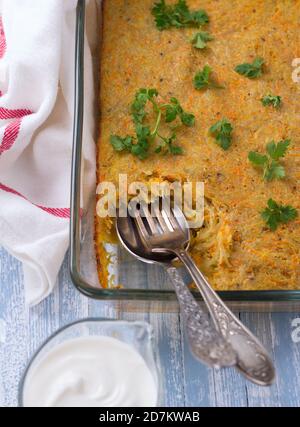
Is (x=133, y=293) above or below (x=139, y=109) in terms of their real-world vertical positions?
below

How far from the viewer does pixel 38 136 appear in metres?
2.92

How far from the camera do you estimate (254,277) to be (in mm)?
2594

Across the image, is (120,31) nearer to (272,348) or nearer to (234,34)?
(234,34)

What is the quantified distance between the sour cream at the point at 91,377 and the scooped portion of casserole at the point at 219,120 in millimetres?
292

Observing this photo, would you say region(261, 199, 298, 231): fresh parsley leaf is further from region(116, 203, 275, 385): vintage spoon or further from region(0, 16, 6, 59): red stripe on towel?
region(0, 16, 6, 59): red stripe on towel

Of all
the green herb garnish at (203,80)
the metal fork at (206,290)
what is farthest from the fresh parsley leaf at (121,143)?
the green herb garnish at (203,80)

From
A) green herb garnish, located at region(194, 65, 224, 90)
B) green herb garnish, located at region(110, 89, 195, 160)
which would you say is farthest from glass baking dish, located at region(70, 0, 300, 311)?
green herb garnish, located at region(194, 65, 224, 90)

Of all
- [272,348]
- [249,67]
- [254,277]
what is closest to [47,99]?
[249,67]

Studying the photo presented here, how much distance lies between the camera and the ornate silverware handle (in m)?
2.32

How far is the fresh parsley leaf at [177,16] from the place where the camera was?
3.03m

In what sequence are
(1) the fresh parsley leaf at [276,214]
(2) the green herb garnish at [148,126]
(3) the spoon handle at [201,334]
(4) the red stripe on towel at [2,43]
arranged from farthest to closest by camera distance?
1. (4) the red stripe on towel at [2,43]
2. (2) the green herb garnish at [148,126]
3. (1) the fresh parsley leaf at [276,214]
4. (3) the spoon handle at [201,334]

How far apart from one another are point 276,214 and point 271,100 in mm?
471

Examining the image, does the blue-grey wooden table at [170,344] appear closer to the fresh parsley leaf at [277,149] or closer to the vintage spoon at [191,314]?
the vintage spoon at [191,314]
